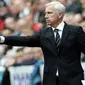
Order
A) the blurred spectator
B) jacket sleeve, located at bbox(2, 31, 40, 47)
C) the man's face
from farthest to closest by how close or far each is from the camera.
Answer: the blurred spectator
jacket sleeve, located at bbox(2, 31, 40, 47)
the man's face

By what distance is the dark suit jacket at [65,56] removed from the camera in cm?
584

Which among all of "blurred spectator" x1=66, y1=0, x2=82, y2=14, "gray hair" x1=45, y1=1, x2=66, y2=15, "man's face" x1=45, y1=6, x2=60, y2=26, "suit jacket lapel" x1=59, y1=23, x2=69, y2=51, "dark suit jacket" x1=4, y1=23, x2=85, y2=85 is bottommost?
"blurred spectator" x1=66, y1=0, x2=82, y2=14

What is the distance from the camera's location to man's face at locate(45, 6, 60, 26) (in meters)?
5.83

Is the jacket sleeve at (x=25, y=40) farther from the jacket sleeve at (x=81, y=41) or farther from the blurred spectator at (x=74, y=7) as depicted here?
the blurred spectator at (x=74, y=7)

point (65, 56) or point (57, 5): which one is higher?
point (57, 5)

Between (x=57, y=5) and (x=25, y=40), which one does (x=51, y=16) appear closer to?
(x=57, y=5)

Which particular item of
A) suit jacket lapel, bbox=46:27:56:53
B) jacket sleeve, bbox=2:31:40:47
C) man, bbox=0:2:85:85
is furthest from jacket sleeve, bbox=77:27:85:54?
jacket sleeve, bbox=2:31:40:47

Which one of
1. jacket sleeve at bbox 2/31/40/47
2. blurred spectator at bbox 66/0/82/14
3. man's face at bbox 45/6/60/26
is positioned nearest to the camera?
man's face at bbox 45/6/60/26

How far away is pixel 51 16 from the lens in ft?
19.2

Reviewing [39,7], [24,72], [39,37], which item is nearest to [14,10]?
[39,7]

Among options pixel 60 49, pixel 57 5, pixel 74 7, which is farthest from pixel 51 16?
pixel 74 7

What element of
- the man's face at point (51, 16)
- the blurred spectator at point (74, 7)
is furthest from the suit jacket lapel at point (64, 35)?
the blurred spectator at point (74, 7)

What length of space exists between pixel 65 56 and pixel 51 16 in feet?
1.65

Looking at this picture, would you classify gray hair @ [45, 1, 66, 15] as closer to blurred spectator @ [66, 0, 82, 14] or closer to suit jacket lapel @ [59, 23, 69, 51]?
suit jacket lapel @ [59, 23, 69, 51]
